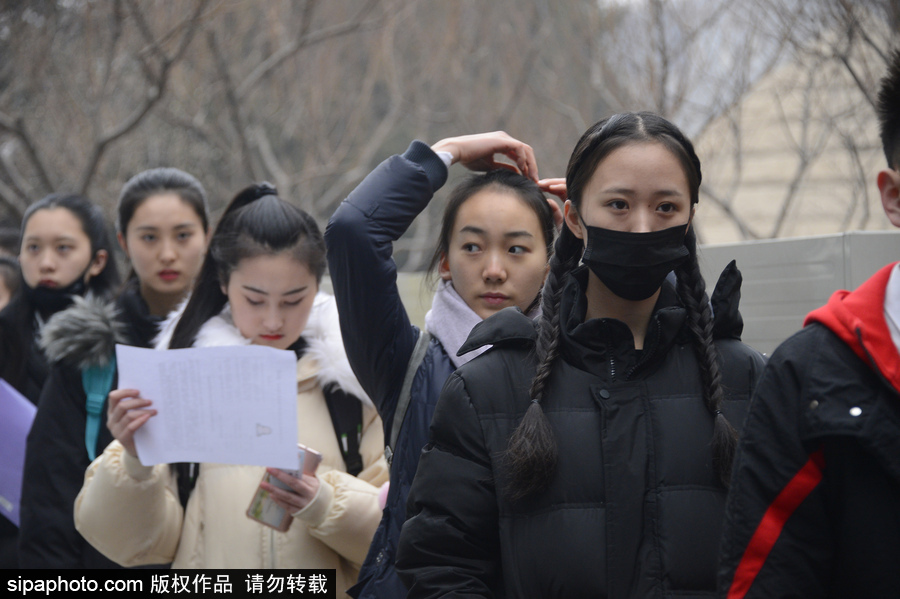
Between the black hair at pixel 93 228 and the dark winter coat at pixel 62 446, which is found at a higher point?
the black hair at pixel 93 228

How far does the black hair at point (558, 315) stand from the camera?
1813mm

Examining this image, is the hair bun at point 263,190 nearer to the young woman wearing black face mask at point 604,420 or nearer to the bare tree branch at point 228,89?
the young woman wearing black face mask at point 604,420

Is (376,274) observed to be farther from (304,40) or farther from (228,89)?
(304,40)

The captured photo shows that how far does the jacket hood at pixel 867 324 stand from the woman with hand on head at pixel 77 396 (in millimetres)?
2700

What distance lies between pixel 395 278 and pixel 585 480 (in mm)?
1015

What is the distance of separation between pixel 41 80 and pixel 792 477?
814cm

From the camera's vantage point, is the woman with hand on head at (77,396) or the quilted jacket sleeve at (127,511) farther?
the woman with hand on head at (77,396)

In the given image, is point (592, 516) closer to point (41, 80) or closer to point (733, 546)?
point (733, 546)

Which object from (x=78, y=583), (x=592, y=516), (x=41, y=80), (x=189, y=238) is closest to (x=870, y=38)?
A: (x=189, y=238)

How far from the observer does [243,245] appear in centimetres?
313

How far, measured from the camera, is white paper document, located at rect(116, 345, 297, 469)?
2.72 metres

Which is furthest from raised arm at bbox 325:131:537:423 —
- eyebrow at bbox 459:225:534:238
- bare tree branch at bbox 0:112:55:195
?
bare tree branch at bbox 0:112:55:195

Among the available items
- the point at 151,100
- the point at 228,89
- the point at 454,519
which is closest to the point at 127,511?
the point at 454,519

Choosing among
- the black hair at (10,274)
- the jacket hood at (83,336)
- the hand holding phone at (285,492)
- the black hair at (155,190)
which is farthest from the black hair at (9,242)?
the hand holding phone at (285,492)
